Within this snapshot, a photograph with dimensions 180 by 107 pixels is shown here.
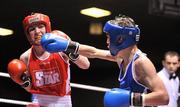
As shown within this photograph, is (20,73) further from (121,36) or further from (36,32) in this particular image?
(121,36)

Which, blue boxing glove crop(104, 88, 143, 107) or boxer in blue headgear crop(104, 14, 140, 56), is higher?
boxer in blue headgear crop(104, 14, 140, 56)

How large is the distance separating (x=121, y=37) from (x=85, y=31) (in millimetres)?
5702

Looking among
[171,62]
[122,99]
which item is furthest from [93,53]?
[171,62]

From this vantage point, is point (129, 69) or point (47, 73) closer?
point (129, 69)

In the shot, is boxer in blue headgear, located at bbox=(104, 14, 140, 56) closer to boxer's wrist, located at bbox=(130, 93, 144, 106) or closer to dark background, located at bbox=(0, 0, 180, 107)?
boxer's wrist, located at bbox=(130, 93, 144, 106)

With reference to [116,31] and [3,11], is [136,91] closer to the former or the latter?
[116,31]

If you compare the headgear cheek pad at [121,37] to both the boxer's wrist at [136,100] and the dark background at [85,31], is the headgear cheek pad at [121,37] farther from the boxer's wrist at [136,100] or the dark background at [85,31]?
the dark background at [85,31]

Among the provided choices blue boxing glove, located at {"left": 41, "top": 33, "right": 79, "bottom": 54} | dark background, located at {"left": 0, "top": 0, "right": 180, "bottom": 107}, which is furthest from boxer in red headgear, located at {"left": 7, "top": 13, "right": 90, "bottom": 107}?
dark background, located at {"left": 0, "top": 0, "right": 180, "bottom": 107}

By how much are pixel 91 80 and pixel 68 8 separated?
274 centimetres

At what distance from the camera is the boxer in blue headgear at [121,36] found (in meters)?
2.87

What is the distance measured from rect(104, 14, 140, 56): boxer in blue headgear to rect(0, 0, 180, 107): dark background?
3580mm

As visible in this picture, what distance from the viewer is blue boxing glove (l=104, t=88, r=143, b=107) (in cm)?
267

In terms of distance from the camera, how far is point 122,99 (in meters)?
2.67

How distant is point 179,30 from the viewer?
8.41 metres
